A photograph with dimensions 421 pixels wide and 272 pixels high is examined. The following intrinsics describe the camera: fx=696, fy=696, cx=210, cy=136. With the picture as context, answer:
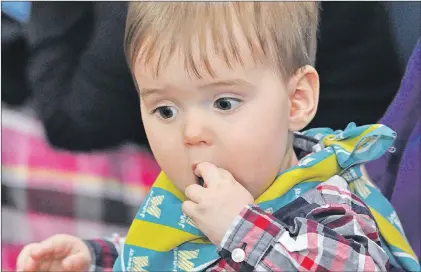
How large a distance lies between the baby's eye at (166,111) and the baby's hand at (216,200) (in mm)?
67

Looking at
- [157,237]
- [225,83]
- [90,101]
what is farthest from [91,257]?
[225,83]

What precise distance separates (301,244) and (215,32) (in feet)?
0.82

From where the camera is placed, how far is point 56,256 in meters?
0.97

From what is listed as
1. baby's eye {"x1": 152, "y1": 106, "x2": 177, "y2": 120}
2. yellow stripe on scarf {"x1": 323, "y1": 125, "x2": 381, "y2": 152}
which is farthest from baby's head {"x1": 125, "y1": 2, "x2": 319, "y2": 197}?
yellow stripe on scarf {"x1": 323, "y1": 125, "x2": 381, "y2": 152}

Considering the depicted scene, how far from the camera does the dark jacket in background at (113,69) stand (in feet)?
3.44

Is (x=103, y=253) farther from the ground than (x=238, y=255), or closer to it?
closer to it

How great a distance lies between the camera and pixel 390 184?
101 cm

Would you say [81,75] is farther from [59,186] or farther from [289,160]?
[289,160]

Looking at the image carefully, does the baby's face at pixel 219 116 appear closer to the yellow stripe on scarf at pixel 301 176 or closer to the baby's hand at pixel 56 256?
the yellow stripe on scarf at pixel 301 176

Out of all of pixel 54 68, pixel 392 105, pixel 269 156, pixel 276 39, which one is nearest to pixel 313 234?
pixel 269 156

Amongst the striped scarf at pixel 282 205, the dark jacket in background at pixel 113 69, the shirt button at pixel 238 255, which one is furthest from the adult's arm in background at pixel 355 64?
the shirt button at pixel 238 255

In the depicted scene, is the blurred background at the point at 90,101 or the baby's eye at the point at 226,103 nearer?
the baby's eye at the point at 226,103

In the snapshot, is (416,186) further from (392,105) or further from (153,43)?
(153,43)

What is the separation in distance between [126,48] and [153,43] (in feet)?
0.24
